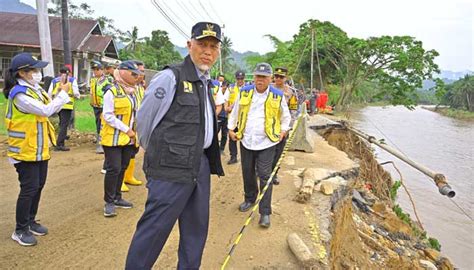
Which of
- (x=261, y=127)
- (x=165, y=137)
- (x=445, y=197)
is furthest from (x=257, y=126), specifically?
(x=445, y=197)

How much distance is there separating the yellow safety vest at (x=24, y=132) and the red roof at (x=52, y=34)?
18982mm

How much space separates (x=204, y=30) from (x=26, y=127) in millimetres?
2056

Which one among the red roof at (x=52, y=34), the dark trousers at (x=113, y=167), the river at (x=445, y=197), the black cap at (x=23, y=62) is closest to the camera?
the black cap at (x=23, y=62)

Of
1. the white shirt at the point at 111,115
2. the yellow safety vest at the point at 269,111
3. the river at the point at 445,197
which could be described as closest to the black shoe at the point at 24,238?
the white shirt at the point at 111,115

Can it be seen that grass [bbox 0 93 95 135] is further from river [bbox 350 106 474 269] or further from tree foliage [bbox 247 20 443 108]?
tree foliage [bbox 247 20 443 108]

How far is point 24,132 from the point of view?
3328 millimetres

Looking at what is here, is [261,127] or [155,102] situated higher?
[155,102]

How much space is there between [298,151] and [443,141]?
23.6 metres

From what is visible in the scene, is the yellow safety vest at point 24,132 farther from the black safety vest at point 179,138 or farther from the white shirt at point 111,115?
the black safety vest at point 179,138

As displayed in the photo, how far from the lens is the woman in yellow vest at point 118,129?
412cm

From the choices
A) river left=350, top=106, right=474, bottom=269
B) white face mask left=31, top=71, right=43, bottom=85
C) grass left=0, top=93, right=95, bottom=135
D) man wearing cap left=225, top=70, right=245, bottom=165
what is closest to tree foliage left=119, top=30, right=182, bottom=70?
grass left=0, top=93, right=95, bottom=135

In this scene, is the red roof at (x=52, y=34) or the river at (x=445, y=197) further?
the red roof at (x=52, y=34)

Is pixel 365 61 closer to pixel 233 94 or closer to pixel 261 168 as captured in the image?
pixel 233 94

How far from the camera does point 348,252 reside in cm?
514
